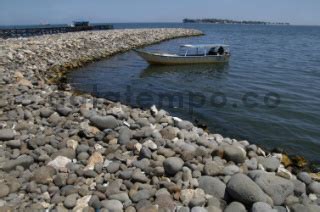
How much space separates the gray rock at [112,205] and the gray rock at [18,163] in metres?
2.39

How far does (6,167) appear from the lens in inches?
296

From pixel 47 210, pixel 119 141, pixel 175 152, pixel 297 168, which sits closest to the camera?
pixel 47 210

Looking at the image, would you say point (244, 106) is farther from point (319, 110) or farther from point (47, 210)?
point (47, 210)

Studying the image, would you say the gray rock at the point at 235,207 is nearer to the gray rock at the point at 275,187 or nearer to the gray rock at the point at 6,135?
the gray rock at the point at 275,187

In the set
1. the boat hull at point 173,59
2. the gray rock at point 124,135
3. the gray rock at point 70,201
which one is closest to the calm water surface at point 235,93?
the boat hull at point 173,59

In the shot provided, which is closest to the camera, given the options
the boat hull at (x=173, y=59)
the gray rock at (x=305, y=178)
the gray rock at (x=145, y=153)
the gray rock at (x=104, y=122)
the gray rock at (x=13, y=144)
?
the gray rock at (x=305, y=178)

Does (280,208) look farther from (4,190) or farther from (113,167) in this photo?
(4,190)

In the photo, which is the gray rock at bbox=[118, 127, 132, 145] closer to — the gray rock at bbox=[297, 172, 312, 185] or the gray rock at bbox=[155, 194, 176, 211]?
the gray rock at bbox=[155, 194, 176, 211]

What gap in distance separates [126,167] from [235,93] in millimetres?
13137

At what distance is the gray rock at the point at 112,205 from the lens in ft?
20.7

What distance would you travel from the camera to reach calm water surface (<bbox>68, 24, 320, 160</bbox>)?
13.2 meters

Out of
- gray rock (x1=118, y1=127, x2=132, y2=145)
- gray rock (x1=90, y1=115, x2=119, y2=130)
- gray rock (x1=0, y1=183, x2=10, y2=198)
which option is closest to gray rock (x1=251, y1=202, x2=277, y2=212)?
gray rock (x1=118, y1=127, x2=132, y2=145)

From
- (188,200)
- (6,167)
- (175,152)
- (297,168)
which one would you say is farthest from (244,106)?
(6,167)

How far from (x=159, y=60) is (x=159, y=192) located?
2227 centimetres
